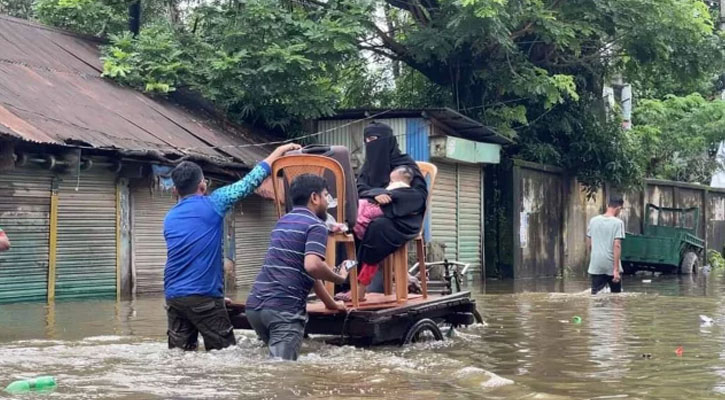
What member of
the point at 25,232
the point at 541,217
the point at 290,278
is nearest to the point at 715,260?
the point at 541,217

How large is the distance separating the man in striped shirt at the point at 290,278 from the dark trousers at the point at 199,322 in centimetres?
30

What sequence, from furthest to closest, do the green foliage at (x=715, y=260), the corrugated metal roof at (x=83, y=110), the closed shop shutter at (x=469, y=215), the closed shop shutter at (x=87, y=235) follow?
1. the green foliage at (x=715, y=260)
2. the closed shop shutter at (x=469, y=215)
3. the closed shop shutter at (x=87, y=235)
4. the corrugated metal roof at (x=83, y=110)

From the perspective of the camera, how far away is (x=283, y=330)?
756cm

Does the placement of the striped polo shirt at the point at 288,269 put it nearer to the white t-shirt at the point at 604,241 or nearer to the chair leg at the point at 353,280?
the chair leg at the point at 353,280

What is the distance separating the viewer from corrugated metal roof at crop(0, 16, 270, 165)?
14297 mm

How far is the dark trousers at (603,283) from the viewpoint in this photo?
14953 mm

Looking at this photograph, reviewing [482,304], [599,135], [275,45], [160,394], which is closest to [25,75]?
[275,45]

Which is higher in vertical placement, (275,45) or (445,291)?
(275,45)

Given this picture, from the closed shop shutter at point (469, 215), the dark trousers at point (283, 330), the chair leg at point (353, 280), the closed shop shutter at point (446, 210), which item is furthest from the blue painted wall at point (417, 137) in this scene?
the dark trousers at point (283, 330)

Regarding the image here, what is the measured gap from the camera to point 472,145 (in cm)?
2105

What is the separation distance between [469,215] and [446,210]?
1.11m

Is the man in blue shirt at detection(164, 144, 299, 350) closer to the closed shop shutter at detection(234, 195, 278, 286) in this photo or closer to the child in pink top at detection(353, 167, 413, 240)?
the child in pink top at detection(353, 167, 413, 240)

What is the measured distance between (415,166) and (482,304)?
5.91m

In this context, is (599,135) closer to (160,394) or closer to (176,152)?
(176,152)
